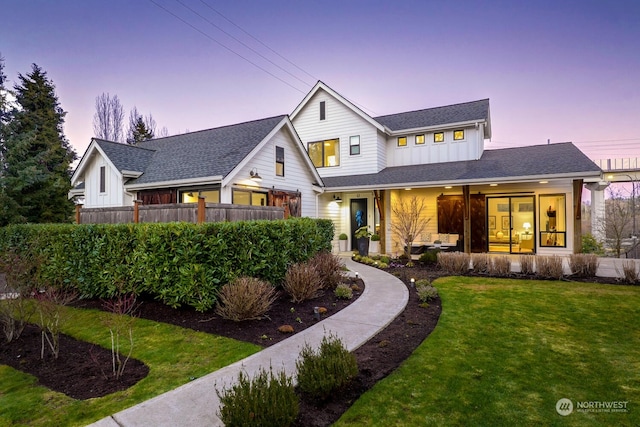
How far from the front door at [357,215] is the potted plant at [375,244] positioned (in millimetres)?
1124

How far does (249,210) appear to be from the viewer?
7.93m

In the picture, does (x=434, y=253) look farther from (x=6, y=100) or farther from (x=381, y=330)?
(x=6, y=100)

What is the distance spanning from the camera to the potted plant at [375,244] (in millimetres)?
14992

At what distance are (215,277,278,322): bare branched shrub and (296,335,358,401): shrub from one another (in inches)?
84.6

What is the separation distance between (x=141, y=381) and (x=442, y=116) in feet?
53.9

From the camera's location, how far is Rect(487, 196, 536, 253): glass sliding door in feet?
44.6

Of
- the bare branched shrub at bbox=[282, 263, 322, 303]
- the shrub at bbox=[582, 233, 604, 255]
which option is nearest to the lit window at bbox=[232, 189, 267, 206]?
the bare branched shrub at bbox=[282, 263, 322, 303]

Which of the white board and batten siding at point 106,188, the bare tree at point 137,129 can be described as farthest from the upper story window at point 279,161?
the bare tree at point 137,129

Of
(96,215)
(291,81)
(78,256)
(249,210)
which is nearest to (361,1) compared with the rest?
(291,81)

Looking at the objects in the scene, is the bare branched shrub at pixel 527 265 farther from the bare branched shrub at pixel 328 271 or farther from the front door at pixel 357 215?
the front door at pixel 357 215

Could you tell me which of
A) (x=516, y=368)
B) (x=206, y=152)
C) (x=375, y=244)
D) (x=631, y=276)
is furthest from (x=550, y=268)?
(x=206, y=152)

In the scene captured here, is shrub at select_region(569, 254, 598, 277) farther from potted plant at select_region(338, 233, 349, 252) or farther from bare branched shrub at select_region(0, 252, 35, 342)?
bare branched shrub at select_region(0, 252, 35, 342)

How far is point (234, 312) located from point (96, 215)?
5.90 meters

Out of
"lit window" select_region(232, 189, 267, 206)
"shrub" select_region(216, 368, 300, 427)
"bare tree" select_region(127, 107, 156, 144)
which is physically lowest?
"shrub" select_region(216, 368, 300, 427)
